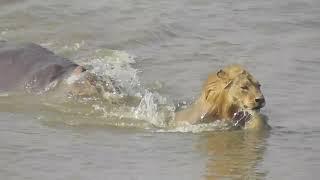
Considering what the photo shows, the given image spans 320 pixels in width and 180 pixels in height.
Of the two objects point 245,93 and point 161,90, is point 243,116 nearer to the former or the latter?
point 245,93

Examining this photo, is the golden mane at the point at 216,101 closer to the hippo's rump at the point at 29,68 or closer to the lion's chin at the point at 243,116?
the lion's chin at the point at 243,116

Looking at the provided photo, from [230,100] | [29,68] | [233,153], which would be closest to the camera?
[233,153]

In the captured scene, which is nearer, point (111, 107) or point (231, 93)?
point (231, 93)

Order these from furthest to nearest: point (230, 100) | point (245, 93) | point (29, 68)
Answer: point (29, 68)
point (230, 100)
point (245, 93)

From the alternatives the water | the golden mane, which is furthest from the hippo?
the golden mane

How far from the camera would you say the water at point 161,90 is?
5645 mm

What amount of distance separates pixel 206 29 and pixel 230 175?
18.4ft

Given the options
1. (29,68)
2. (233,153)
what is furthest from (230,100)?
(29,68)

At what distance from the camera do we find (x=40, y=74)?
324 inches

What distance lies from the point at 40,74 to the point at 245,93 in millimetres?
2444

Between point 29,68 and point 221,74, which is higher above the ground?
point 221,74

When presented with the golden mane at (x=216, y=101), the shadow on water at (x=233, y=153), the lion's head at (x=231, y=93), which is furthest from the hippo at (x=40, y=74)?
the shadow on water at (x=233, y=153)

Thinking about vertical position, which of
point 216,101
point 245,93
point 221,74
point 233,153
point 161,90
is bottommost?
point 161,90

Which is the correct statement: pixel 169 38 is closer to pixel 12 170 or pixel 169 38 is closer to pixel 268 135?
pixel 268 135
